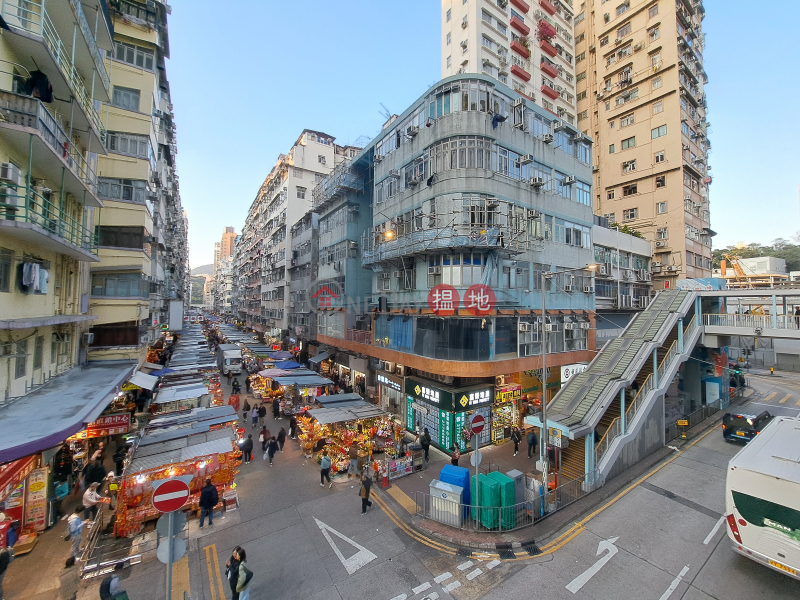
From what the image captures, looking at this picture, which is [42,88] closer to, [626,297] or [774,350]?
[626,297]

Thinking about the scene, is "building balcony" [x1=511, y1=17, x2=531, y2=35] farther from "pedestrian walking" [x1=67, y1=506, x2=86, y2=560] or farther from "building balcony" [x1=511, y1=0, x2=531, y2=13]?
"pedestrian walking" [x1=67, y1=506, x2=86, y2=560]

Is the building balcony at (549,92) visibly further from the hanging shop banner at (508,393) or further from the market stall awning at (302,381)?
the market stall awning at (302,381)

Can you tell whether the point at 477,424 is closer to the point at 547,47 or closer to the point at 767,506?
the point at 767,506

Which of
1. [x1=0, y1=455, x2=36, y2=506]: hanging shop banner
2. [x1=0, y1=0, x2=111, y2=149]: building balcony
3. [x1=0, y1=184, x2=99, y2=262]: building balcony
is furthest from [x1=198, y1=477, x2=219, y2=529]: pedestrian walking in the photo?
[x1=0, y1=0, x2=111, y2=149]: building balcony

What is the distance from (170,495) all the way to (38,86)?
44.4 ft

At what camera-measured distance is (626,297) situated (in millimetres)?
32344

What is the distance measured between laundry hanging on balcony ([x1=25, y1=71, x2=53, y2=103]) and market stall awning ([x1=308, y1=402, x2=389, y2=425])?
15329 millimetres

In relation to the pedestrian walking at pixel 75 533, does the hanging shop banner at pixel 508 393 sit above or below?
above

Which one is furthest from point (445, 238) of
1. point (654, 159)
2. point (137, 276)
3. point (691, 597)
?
point (654, 159)

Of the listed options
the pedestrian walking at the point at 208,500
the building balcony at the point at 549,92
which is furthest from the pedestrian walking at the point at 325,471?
the building balcony at the point at 549,92

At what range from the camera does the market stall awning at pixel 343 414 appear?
1629 centimetres

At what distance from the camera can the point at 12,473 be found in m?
9.07

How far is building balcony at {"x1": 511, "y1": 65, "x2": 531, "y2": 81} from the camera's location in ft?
126

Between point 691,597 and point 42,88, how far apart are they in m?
23.5
